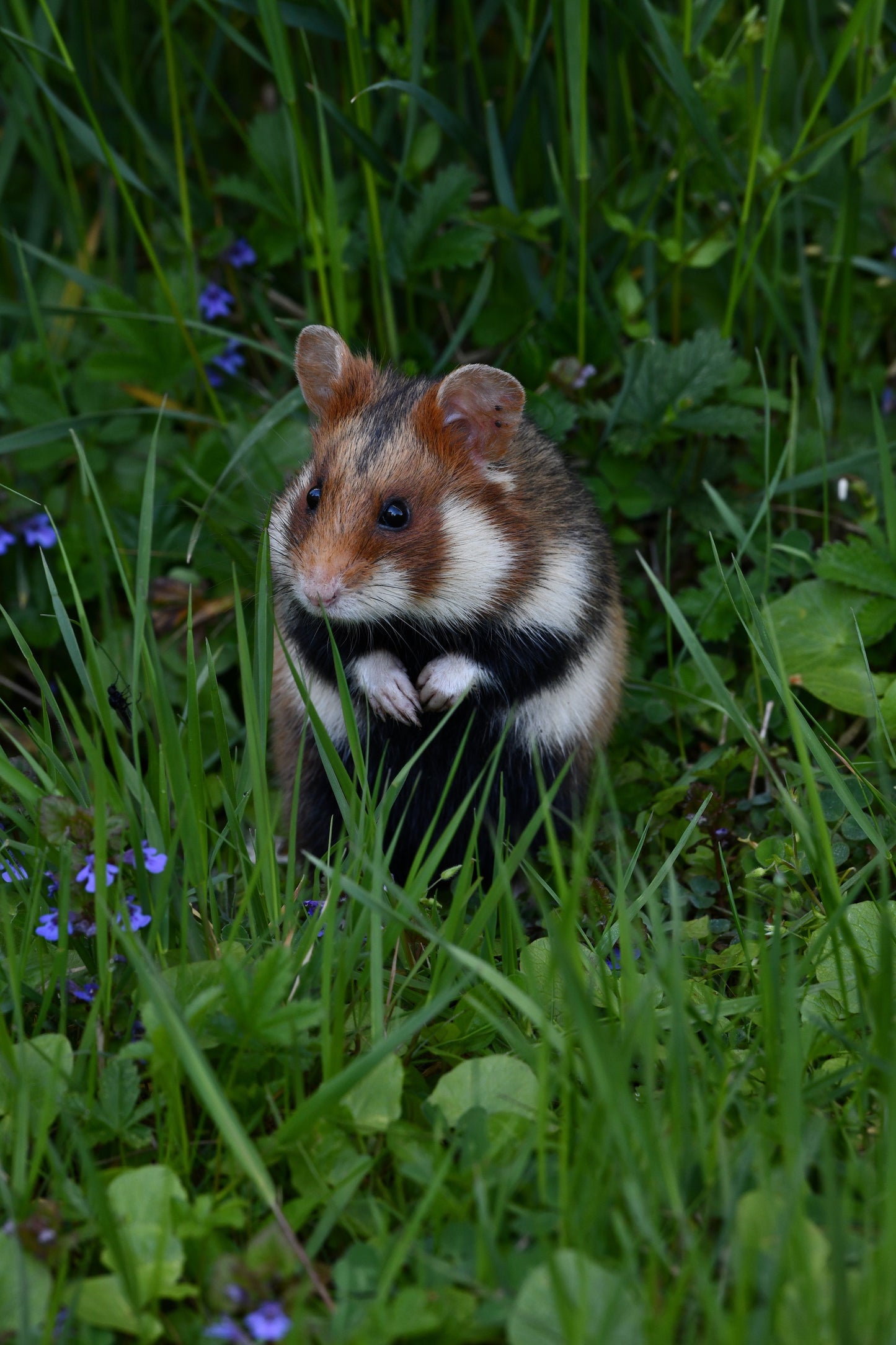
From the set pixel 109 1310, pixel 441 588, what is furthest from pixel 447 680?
pixel 109 1310

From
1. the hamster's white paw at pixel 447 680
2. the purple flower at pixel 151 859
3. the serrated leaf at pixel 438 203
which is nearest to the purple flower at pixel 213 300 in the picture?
the serrated leaf at pixel 438 203

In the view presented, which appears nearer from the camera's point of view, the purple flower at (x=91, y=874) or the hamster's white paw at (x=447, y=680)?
the purple flower at (x=91, y=874)

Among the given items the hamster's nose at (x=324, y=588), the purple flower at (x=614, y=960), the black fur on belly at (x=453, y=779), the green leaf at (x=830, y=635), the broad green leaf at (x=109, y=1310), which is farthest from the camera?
the green leaf at (x=830, y=635)

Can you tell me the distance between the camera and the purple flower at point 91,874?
8.30 feet

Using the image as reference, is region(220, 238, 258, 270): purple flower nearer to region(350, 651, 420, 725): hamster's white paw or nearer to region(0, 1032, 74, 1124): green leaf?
region(350, 651, 420, 725): hamster's white paw

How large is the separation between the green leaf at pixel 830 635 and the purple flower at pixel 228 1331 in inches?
99.5

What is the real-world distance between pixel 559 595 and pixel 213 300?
7.15 ft

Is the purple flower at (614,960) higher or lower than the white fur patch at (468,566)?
lower

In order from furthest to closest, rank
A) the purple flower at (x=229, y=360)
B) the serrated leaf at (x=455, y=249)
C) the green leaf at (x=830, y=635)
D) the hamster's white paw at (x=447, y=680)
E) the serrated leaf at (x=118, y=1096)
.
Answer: the purple flower at (x=229, y=360) → the serrated leaf at (x=455, y=249) → the green leaf at (x=830, y=635) → the hamster's white paw at (x=447, y=680) → the serrated leaf at (x=118, y=1096)

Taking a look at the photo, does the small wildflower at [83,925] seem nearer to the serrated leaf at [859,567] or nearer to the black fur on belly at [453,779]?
the black fur on belly at [453,779]

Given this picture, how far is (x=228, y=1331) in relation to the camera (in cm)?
189

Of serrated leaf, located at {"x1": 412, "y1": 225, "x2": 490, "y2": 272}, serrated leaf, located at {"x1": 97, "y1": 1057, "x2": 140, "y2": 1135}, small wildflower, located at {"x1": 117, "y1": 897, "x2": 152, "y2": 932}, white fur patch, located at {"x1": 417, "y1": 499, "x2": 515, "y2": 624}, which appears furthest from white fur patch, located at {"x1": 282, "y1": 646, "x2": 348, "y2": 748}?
serrated leaf, located at {"x1": 412, "y1": 225, "x2": 490, "y2": 272}

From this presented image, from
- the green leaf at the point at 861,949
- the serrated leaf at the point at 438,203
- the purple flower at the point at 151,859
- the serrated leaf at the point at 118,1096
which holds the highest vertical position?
the serrated leaf at the point at 438,203

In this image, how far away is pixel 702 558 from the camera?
14.7ft
